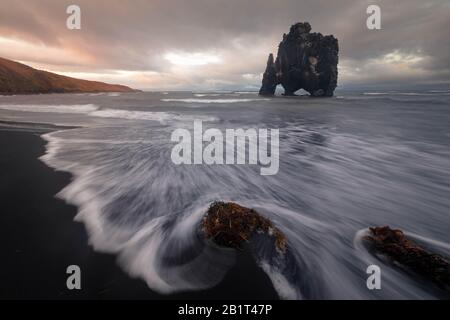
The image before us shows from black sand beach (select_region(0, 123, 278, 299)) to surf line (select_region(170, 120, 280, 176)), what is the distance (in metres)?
4.81

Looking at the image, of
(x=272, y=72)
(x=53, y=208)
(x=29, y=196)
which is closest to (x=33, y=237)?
(x=53, y=208)

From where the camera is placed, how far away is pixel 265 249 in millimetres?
3840

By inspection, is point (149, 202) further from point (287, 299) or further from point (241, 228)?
point (287, 299)

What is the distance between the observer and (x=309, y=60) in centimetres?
8231

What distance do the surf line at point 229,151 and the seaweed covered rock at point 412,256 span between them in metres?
4.36

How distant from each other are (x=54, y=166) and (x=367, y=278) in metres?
9.07

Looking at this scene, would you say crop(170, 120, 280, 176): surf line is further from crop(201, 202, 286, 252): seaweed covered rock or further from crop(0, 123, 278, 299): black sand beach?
crop(0, 123, 278, 299): black sand beach

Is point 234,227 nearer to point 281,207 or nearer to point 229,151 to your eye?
point 281,207

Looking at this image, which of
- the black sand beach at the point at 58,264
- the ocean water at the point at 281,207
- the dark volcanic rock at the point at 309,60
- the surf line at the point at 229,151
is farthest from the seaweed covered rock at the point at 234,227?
the dark volcanic rock at the point at 309,60

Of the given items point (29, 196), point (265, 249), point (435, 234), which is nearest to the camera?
point (265, 249)

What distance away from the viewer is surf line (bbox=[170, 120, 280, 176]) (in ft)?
30.9

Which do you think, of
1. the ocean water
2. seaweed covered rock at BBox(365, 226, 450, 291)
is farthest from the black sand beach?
seaweed covered rock at BBox(365, 226, 450, 291)

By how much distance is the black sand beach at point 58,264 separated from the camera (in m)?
3.10

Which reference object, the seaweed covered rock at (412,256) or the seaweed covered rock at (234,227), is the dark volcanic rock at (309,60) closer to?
the seaweed covered rock at (412,256)
